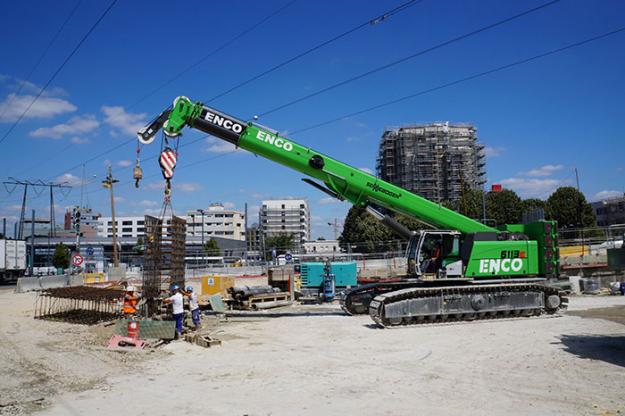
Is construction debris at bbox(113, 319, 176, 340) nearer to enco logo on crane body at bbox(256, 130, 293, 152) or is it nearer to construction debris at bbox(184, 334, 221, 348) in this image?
construction debris at bbox(184, 334, 221, 348)

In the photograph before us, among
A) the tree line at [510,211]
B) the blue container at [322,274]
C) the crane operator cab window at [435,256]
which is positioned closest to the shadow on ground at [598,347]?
the crane operator cab window at [435,256]

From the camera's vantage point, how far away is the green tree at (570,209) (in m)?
71.9

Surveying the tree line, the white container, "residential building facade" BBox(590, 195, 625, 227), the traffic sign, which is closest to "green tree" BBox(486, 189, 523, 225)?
the tree line

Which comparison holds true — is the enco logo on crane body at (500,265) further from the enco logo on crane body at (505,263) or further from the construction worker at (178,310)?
the construction worker at (178,310)

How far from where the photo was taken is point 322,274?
24.8 meters

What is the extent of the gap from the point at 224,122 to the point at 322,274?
1116 centimetres

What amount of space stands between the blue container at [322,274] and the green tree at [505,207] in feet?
181

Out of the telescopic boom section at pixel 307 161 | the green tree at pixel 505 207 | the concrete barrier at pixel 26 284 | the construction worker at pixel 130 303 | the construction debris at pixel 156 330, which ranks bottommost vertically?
the concrete barrier at pixel 26 284

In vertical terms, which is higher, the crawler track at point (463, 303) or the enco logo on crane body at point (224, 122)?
the enco logo on crane body at point (224, 122)

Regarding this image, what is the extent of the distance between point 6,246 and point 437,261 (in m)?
47.0

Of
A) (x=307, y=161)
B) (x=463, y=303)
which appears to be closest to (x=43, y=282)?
(x=307, y=161)

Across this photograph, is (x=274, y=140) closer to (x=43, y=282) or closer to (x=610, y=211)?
(x=43, y=282)

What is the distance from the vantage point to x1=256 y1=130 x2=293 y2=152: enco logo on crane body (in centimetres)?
1611

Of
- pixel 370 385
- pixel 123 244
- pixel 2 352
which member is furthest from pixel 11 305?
pixel 123 244
